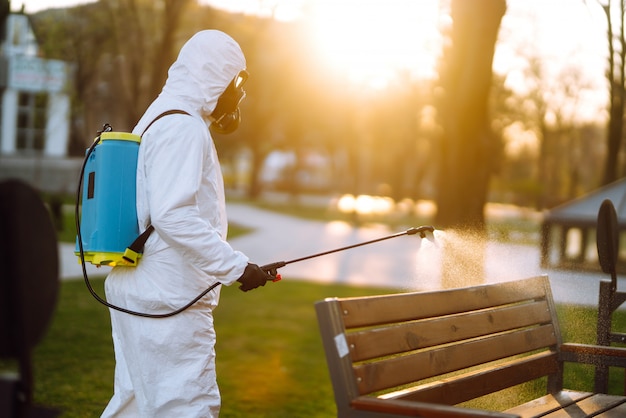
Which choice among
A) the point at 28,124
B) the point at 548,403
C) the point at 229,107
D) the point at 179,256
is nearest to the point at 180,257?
the point at 179,256

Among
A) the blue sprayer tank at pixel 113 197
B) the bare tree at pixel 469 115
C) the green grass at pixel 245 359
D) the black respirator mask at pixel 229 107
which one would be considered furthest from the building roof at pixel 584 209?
the blue sprayer tank at pixel 113 197

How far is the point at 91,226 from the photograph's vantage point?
365 cm

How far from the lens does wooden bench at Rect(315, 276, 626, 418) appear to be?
3.08 meters

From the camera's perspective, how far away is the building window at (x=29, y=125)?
33.7 metres

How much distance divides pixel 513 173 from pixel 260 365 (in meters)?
69.2

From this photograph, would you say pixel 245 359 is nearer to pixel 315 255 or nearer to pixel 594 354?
pixel 594 354

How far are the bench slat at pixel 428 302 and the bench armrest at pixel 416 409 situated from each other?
10.7 inches

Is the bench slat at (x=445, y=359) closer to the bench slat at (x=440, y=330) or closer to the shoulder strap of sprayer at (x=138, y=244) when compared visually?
the bench slat at (x=440, y=330)

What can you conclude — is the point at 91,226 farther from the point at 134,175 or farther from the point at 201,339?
the point at 201,339

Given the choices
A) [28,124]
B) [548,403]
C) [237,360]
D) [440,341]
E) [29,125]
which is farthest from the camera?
[28,124]

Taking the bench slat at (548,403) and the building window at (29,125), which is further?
the building window at (29,125)

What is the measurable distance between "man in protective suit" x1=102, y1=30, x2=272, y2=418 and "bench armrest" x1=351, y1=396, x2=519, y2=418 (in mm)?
766

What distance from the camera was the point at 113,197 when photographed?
3.60 m

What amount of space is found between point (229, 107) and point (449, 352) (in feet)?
4.44
